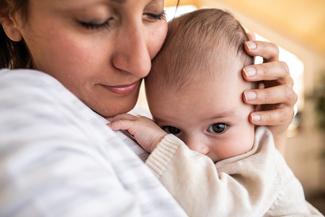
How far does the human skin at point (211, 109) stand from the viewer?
1.09 metres

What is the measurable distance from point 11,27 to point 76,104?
27 cm

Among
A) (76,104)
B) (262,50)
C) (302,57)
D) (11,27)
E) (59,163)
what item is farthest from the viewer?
(302,57)

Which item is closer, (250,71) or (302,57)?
(250,71)

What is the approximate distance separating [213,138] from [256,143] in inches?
4.7

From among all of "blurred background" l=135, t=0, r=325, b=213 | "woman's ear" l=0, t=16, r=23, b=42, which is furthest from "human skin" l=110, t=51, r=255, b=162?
"blurred background" l=135, t=0, r=325, b=213

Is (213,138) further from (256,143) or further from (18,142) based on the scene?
(18,142)

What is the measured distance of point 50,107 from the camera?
0.71 meters

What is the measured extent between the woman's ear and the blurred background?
325 cm

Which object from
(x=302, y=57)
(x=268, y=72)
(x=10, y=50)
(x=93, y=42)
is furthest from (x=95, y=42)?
(x=302, y=57)

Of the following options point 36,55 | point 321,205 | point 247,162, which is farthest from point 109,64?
point 321,205

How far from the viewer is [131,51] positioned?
872mm

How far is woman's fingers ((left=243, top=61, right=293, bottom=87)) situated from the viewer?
1145 mm

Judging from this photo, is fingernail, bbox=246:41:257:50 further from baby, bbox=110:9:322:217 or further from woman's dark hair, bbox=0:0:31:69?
woman's dark hair, bbox=0:0:31:69

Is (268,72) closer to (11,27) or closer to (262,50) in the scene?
(262,50)
